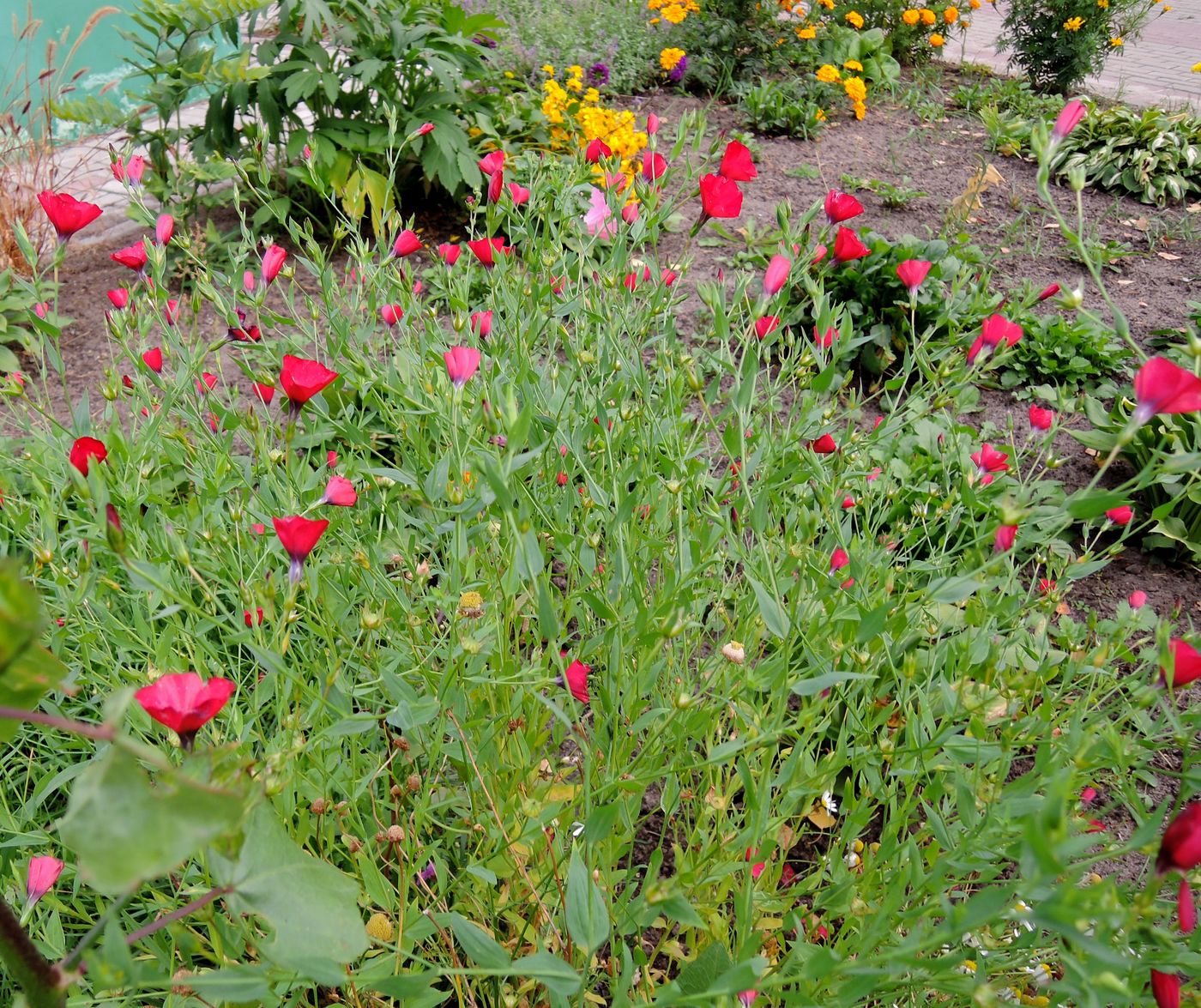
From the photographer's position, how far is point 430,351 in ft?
4.17

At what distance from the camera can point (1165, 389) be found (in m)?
0.78

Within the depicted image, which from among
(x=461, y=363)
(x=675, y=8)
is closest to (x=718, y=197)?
(x=461, y=363)

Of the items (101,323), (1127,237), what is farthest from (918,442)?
(101,323)

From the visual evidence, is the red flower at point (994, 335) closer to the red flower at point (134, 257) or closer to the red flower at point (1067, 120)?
the red flower at point (1067, 120)

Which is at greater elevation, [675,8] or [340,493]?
[675,8]

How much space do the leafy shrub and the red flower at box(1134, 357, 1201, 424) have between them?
18.7 ft

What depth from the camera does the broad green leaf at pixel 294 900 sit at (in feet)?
1.91

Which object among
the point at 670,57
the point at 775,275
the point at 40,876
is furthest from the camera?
the point at 670,57

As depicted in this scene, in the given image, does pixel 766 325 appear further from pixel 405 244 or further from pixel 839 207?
pixel 405 244

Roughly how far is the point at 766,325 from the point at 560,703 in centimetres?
62

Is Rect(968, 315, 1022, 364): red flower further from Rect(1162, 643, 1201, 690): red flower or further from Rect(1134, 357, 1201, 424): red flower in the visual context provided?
Rect(1162, 643, 1201, 690): red flower

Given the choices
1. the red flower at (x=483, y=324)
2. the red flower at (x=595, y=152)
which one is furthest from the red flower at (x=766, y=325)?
the red flower at (x=595, y=152)

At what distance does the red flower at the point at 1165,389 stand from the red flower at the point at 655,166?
92 cm

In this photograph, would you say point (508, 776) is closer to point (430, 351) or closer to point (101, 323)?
point (430, 351)
